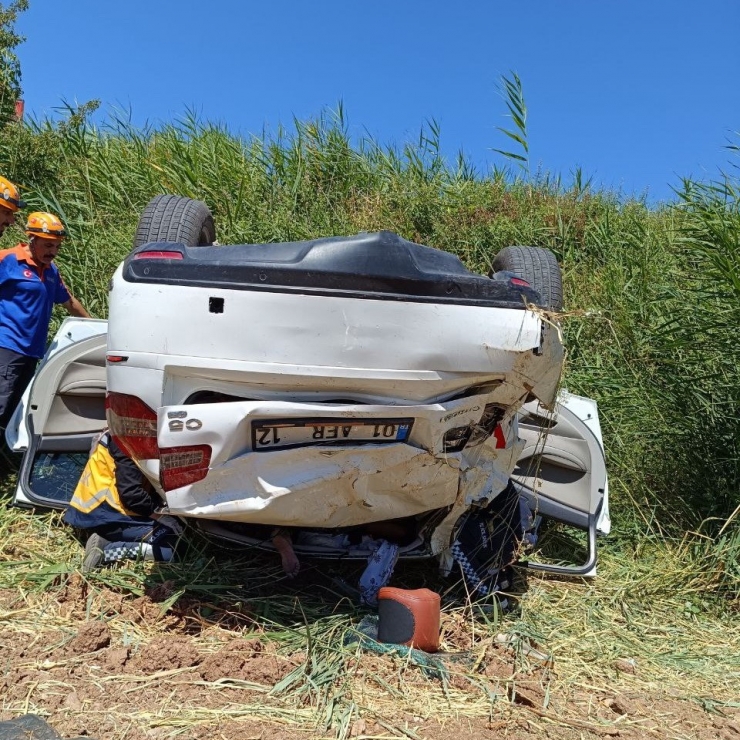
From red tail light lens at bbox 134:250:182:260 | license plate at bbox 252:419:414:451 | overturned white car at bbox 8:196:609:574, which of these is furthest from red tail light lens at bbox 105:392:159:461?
red tail light lens at bbox 134:250:182:260

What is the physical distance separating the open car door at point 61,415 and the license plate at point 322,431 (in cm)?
171

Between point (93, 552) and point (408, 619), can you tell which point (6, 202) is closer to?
point (93, 552)

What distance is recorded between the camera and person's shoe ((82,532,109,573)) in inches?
134

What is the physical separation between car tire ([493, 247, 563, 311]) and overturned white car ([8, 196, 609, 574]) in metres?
1.23

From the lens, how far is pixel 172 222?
4.05 m

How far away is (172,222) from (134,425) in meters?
1.52

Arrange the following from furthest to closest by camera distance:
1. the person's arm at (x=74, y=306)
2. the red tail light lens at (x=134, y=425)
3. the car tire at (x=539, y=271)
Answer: the person's arm at (x=74, y=306)
the car tire at (x=539, y=271)
the red tail light lens at (x=134, y=425)

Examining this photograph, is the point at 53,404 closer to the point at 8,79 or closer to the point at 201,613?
the point at 201,613

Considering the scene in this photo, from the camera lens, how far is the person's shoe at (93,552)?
341cm

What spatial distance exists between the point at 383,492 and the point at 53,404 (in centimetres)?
204

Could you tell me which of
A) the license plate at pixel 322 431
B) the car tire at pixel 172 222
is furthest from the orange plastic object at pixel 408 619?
the car tire at pixel 172 222

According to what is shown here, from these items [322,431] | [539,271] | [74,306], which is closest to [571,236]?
[539,271]

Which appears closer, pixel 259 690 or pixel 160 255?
pixel 259 690

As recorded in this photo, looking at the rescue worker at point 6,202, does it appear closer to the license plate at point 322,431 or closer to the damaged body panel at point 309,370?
the damaged body panel at point 309,370
